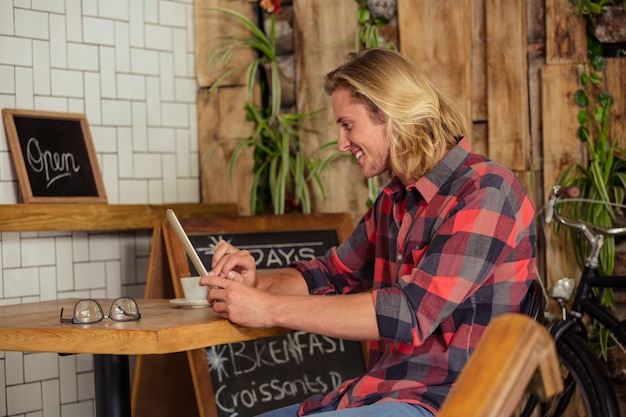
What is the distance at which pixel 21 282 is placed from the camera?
3498 millimetres

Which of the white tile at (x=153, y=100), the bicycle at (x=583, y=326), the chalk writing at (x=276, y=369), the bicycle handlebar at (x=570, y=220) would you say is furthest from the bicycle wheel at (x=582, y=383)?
the white tile at (x=153, y=100)

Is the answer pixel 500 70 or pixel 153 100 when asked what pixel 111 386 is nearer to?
pixel 153 100

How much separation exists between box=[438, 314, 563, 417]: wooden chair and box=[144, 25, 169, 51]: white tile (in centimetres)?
331

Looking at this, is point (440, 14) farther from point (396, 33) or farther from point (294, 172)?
point (294, 172)

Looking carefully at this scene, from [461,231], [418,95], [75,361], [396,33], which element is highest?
[396,33]

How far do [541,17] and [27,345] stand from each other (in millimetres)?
2467

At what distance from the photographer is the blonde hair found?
7.21ft

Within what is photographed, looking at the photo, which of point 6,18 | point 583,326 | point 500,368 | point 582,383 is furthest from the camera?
point 6,18

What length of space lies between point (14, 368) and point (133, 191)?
929 millimetres

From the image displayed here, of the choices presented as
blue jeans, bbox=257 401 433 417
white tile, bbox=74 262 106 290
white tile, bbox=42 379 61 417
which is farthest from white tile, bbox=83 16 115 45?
blue jeans, bbox=257 401 433 417

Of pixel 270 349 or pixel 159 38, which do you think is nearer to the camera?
pixel 270 349

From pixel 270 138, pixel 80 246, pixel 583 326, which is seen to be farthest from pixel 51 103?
pixel 583 326

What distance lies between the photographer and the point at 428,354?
6.75 feet

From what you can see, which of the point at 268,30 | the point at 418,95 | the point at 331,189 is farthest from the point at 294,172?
the point at 418,95
